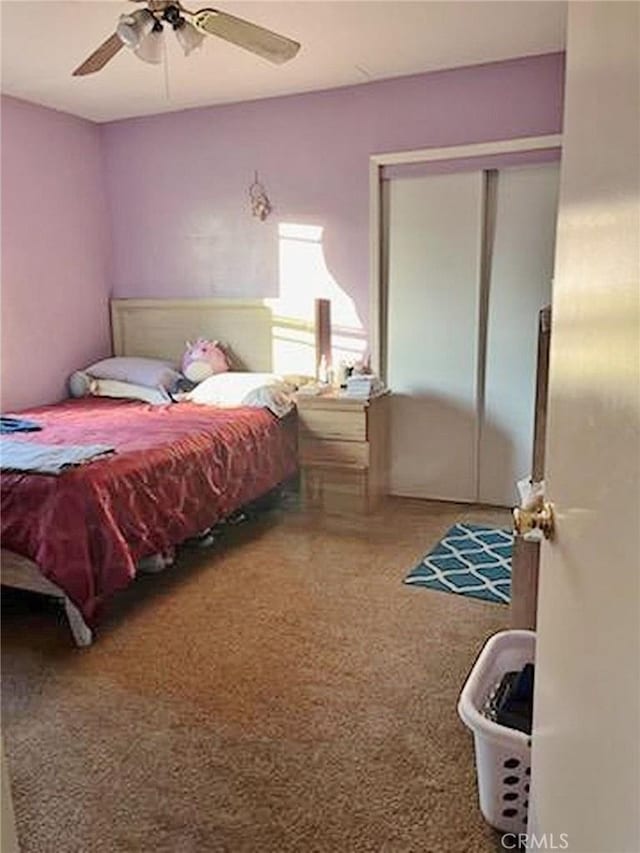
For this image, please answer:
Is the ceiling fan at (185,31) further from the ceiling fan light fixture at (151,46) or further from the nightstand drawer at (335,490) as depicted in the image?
the nightstand drawer at (335,490)

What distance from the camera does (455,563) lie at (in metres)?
3.17

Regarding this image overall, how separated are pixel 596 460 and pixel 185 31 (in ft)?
7.69

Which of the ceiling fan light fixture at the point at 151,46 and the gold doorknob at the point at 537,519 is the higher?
the ceiling fan light fixture at the point at 151,46

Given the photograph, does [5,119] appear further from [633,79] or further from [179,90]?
[633,79]

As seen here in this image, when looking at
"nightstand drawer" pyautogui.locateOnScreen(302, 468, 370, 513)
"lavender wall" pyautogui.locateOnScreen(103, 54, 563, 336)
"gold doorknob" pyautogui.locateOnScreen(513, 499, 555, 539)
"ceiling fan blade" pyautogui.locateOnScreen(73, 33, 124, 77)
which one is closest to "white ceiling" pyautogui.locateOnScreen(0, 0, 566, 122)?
"lavender wall" pyautogui.locateOnScreen(103, 54, 563, 336)

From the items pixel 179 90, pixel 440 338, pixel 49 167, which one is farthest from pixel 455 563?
pixel 49 167

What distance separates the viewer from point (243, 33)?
95.0 inches

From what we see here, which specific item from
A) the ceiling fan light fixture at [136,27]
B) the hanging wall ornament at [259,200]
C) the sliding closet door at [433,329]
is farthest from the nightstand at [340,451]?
the ceiling fan light fixture at [136,27]

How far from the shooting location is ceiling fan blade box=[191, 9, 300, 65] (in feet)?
7.66

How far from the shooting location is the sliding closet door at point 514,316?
11.9 feet

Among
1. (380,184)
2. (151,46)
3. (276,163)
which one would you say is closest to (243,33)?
(151,46)

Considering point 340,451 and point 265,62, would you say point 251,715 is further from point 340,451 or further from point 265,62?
point 265,62
